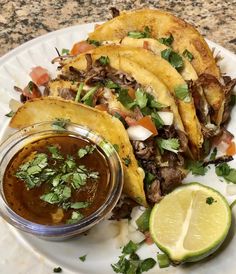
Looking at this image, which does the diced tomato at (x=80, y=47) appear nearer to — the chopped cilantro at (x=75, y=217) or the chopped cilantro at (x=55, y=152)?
the chopped cilantro at (x=55, y=152)

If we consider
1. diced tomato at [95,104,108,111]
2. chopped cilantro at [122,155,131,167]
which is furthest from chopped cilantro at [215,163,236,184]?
diced tomato at [95,104,108,111]

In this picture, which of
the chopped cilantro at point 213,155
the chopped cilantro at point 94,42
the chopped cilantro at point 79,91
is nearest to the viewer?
the chopped cilantro at point 79,91

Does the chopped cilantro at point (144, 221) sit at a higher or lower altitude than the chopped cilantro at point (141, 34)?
lower

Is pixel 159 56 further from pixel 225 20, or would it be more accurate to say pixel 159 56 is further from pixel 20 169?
pixel 225 20

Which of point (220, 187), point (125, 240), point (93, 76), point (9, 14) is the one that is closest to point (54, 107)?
point (93, 76)

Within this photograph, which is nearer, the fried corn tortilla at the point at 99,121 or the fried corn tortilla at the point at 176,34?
the fried corn tortilla at the point at 99,121

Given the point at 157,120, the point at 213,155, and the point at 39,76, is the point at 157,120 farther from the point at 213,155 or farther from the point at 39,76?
the point at 39,76

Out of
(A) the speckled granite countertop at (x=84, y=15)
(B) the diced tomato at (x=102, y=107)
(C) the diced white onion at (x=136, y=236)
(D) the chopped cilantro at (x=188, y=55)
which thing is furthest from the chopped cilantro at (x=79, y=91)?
(A) the speckled granite countertop at (x=84, y=15)

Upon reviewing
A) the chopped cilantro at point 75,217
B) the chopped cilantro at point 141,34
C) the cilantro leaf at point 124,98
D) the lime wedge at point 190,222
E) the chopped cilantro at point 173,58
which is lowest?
the lime wedge at point 190,222
